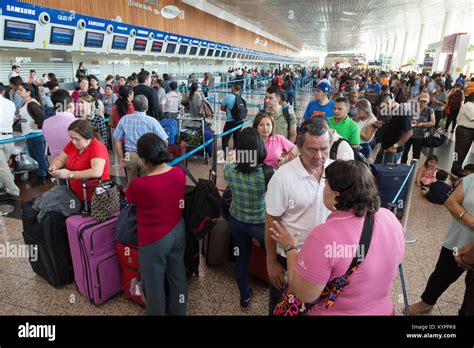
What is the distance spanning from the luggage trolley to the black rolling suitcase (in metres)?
3.90

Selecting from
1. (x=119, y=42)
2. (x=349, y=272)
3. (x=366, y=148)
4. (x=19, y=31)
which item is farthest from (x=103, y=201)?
(x=119, y=42)

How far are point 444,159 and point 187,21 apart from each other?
52.1 feet

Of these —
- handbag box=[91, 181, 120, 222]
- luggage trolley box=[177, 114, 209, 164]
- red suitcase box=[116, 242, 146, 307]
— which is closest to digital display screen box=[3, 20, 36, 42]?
luggage trolley box=[177, 114, 209, 164]

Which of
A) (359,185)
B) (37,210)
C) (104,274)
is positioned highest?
(359,185)

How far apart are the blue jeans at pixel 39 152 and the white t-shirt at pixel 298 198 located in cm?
539

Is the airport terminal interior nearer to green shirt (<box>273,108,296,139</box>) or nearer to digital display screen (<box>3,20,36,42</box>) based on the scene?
green shirt (<box>273,108,296,139</box>)

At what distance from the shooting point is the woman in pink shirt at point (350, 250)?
1.23 m

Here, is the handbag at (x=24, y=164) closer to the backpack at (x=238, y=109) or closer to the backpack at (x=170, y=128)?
the backpack at (x=170, y=128)

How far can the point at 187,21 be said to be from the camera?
18.1 metres

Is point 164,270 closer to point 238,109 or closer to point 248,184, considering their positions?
point 248,184

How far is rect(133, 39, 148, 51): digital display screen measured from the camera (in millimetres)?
13036

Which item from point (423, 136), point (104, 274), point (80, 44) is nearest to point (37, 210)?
point (104, 274)

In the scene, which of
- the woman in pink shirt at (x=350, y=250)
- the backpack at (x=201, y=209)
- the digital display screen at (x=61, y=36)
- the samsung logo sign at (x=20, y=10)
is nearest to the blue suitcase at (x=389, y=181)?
the backpack at (x=201, y=209)
